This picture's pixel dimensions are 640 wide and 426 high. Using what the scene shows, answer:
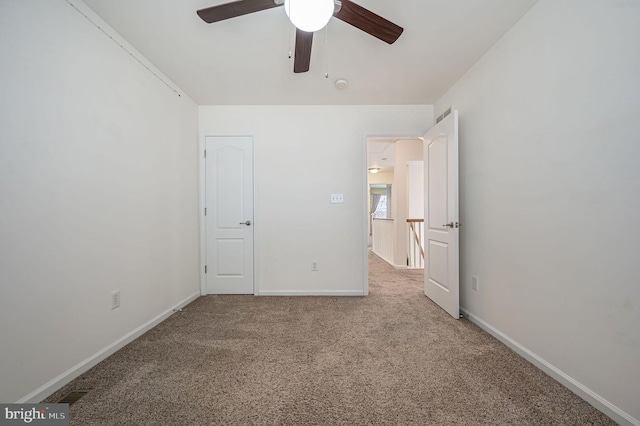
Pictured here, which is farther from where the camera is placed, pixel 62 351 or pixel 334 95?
pixel 334 95

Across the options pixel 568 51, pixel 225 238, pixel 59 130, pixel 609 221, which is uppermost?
pixel 568 51

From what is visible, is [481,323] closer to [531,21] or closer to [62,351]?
[531,21]

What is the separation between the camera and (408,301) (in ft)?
10.1

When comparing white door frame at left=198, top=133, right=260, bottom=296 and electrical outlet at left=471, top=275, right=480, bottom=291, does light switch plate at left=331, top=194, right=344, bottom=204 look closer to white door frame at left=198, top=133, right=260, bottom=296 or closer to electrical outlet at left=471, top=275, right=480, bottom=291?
white door frame at left=198, top=133, right=260, bottom=296

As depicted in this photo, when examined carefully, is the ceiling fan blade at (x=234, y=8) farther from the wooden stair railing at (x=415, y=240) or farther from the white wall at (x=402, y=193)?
the wooden stair railing at (x=415, y=240)

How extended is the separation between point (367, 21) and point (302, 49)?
0.45 meters

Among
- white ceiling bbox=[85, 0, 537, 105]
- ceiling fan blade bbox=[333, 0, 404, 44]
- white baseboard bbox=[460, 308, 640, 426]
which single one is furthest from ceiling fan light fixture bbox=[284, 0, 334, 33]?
white baseboard bbox=[460, 308, 640, 426]

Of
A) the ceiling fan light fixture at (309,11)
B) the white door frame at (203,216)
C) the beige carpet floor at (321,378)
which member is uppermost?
the ceiling fan light fixture at (309,11)

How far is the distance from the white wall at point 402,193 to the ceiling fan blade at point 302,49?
352 centimetres

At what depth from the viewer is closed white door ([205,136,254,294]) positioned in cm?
335

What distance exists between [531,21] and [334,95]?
71.2 inches

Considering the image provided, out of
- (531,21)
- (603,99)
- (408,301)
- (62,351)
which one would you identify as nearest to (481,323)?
(408,301)

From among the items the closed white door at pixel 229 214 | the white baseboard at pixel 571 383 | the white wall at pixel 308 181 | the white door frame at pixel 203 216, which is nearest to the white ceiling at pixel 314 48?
the white wall at pixel 308 181

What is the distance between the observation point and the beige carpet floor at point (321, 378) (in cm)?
131
